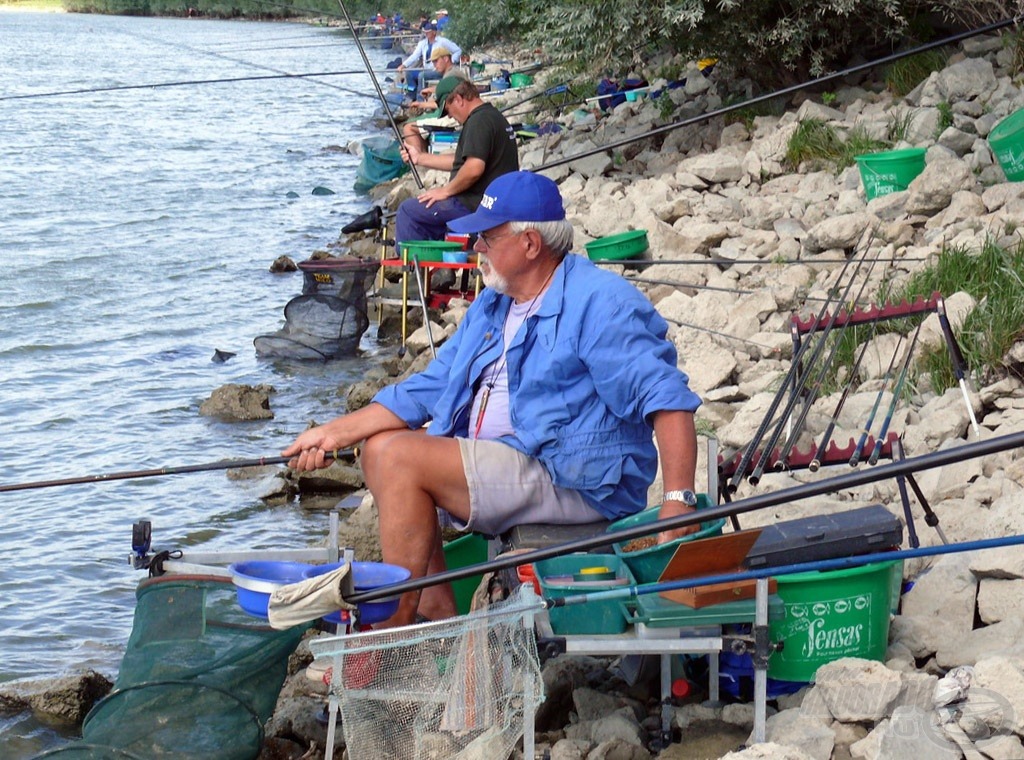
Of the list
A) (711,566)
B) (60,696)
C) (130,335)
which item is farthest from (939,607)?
(130,335)

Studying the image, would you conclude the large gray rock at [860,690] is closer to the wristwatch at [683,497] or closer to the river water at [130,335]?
the wristwatch at [683,497]

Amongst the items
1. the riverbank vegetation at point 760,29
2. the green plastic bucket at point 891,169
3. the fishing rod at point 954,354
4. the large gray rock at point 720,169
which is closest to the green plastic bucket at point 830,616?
the fishing rod at point 954,354

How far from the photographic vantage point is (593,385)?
11.4ft

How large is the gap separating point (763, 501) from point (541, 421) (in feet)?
3.76

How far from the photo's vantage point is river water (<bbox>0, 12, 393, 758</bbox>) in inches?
218

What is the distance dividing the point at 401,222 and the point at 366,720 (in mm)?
5662

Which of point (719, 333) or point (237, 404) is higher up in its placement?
point (719, 333)

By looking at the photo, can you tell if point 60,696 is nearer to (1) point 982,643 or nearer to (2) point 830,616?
(2) point 830,616

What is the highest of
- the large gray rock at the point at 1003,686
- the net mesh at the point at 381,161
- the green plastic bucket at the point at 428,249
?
the green plastic bucket at the point at 428,249

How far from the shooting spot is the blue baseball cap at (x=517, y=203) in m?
3.62

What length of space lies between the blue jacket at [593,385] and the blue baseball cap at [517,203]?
173 mm

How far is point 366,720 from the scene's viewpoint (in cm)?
292

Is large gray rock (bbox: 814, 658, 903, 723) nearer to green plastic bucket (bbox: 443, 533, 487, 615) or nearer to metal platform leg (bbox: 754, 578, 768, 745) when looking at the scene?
metal platform leg (bbox: 754, 578, 768, 745)

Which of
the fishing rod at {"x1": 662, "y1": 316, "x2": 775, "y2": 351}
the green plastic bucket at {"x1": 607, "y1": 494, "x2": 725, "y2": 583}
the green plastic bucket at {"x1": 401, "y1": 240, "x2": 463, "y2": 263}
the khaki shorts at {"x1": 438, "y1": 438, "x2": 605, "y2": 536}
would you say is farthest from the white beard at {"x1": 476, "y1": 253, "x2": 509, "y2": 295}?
the green plastic bucket at {"x1": 401, "y1": 240, "x2": 463, "y2": 263}
